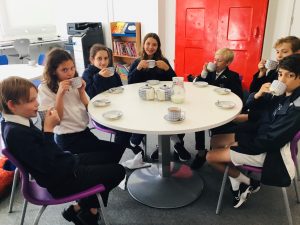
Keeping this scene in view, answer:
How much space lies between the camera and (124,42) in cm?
479

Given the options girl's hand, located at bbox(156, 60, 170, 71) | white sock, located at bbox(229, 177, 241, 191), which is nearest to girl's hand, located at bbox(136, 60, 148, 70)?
girl's hand, located at bbox(156, 60, 170, 71)

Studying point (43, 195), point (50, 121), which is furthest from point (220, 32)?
point (43, 195)

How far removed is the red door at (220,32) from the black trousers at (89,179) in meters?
2.68

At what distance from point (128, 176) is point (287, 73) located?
4.73 ft

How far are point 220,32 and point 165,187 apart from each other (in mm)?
2495

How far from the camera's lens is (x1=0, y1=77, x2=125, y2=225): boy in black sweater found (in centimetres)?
112

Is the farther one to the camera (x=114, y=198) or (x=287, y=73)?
(x=114, y=198)

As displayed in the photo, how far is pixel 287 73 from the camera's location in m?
1.48

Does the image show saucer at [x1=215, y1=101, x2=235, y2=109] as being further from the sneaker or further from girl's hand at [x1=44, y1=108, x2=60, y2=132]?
girl's hand at [x1=44, y1=108, x2=60, y2=132]

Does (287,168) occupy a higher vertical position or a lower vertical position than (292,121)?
lower

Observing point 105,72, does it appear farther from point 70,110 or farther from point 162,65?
point 162,65

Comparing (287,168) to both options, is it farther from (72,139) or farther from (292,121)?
(72,139)

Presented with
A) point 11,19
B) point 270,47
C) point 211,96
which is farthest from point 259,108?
point 11,19

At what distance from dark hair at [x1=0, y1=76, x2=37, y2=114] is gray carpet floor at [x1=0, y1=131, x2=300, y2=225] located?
36.5 inches
